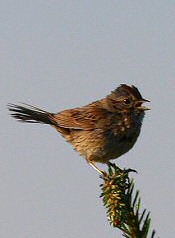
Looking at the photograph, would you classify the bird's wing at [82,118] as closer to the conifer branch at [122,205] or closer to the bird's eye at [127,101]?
the bird's eye at [127,101]

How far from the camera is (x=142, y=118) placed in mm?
9297

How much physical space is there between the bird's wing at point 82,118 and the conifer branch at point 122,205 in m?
4.00

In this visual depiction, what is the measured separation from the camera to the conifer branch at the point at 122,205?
4.45m

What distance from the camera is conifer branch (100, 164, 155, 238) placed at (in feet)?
14.6

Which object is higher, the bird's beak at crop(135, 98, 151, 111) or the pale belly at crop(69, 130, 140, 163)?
the bird's beak at crop(135, 98, 151, 111)

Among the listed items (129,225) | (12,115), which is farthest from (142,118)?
(129,225)

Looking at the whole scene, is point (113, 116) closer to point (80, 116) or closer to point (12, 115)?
point (80, 116)

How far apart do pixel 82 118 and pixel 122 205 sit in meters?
5.48

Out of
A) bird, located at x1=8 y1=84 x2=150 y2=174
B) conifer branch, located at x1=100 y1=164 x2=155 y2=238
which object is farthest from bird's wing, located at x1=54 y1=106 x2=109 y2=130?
conifer branch, located at x1=100 y1=164 x2=155 y2=238

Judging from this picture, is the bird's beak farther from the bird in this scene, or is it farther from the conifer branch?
the conifer branch

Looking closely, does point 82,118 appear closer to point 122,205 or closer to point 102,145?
point 102,145

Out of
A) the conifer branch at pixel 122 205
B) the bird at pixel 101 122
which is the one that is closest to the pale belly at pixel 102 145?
the bird at pixel 101 122

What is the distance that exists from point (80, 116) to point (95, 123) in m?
0.70

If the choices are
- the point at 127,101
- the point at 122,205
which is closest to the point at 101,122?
the point at 127,101
